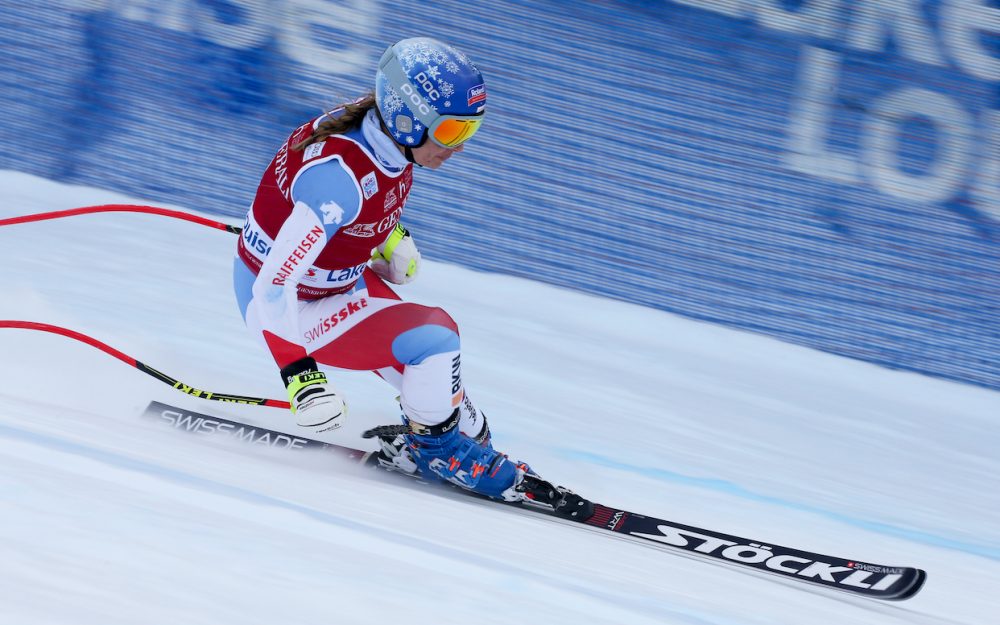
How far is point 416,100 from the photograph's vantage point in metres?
2.84

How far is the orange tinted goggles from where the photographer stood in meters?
2.85

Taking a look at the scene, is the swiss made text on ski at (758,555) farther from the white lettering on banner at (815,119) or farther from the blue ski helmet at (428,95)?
the white lettering on banner at (815,119)

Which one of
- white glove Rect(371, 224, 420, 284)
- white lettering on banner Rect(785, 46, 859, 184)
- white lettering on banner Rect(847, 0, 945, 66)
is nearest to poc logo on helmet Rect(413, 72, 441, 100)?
white glove Rect(371, 224, 420, 284)

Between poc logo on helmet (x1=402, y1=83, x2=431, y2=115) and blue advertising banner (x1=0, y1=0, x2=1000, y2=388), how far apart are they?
8.10 ft

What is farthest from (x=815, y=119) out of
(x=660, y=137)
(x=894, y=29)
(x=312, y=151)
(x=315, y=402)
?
(x=315, y=402)

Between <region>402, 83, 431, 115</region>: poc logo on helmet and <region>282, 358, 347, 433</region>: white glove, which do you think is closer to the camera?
<region>282, 358, 347, 433</region>: white glove

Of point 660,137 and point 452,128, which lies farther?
point 660,137

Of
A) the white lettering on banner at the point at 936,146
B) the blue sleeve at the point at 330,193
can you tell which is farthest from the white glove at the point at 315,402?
the white lettering on banner at the point at 936,146

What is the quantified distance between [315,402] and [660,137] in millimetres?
2958

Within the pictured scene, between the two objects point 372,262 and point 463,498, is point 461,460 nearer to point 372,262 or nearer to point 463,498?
point 463,498

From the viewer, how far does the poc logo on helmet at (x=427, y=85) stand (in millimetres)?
2816

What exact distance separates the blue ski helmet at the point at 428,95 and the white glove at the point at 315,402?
73 cm

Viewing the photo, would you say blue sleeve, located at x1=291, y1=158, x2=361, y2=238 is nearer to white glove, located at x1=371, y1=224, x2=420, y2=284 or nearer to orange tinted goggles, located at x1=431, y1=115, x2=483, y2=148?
orange tinted goggles, located at x1=431, y1=115, x2=483, y2=148

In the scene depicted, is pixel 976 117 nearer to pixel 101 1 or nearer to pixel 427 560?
pixel 427 560
